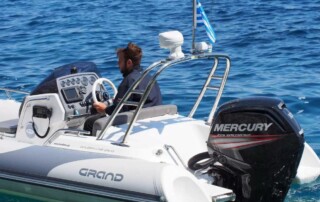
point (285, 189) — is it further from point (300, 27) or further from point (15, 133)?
point (300, 27)

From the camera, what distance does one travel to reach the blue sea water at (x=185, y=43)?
931 centimetres

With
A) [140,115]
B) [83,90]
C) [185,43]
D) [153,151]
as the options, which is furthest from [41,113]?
[185,43]

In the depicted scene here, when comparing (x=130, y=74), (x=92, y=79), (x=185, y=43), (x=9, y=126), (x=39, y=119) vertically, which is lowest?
(x=185, y=43)

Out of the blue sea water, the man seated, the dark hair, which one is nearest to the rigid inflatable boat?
the man seated

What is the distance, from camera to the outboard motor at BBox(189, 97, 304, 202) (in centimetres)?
471

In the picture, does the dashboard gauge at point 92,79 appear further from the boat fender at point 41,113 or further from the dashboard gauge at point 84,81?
the boat fender at point 41,113

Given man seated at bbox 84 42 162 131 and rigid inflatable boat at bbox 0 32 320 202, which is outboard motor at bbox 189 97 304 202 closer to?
rigid inflatable boat at bbox 0 32 320 202

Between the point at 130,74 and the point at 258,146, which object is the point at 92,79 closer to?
the point at 130,74

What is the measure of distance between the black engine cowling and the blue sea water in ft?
2.56

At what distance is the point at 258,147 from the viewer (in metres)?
4.75

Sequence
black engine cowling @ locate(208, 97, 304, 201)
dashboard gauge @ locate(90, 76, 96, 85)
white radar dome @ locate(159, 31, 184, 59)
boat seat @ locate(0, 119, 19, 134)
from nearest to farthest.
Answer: black engine cowling @ locate(208, 97, 304, 201), white radar dome @ locate(159, 31, 184, 59), boat seat @ locate(0, 119, 19, 134), dashboard gauge @ locate(90, 76, 96, 85)

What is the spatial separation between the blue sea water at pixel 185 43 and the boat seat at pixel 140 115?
0.94 metres

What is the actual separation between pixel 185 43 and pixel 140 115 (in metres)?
7.32

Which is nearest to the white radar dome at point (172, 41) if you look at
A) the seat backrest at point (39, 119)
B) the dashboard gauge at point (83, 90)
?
the seat backrest at point (39, 119)
